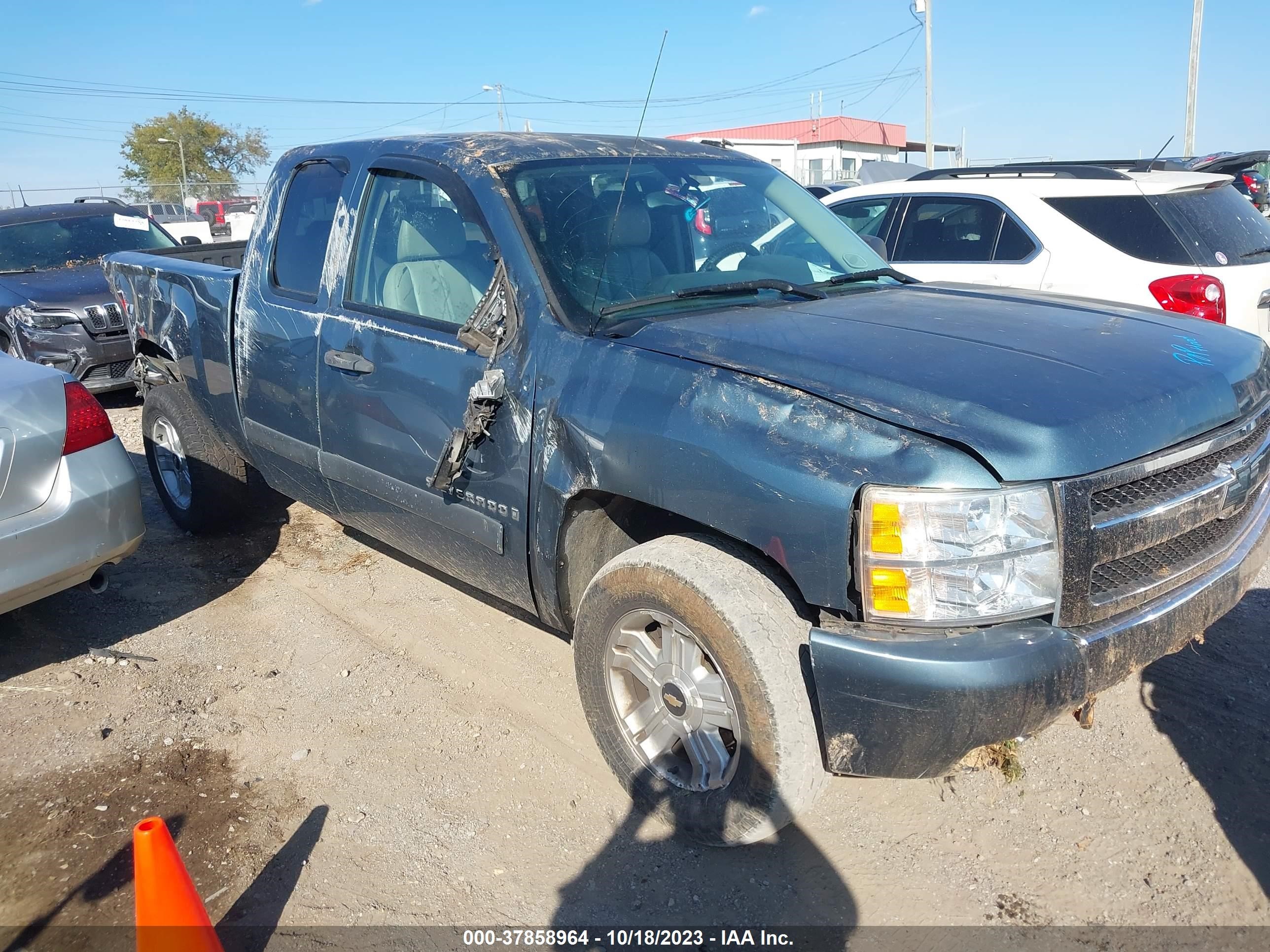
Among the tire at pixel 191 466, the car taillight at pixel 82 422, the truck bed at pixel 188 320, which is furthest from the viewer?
the tire at pixel 191 466

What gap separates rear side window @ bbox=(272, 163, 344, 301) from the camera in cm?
385

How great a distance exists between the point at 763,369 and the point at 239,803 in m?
2.08

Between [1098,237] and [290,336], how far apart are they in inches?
188

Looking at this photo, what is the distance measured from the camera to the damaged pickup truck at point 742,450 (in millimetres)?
2172

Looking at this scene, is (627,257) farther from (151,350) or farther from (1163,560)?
(151,350)

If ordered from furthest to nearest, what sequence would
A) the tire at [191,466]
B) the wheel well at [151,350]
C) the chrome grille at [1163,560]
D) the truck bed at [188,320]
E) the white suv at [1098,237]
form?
1. the white suv at [1098,237]
2. the wheel well at [151,350]
3. the tire at [191,466]
4. the truck bed at [188,320]
5. the chrome grille at [1163,560]

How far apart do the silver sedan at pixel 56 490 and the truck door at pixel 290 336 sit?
57 centimetres

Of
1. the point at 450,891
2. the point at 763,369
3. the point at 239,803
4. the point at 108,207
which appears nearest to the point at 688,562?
the point at 763,369

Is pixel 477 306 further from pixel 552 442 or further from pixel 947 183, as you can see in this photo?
pixel 947 183

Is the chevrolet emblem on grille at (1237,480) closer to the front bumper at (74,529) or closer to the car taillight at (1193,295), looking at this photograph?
the car taillight at (1193,295)

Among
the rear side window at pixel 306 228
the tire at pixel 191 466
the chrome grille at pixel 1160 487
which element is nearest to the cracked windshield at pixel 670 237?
the rear side window at pixel 306 228

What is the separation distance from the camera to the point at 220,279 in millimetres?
4367

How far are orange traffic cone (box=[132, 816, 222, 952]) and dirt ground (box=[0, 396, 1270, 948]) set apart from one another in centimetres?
41

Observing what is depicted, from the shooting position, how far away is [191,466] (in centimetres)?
486
